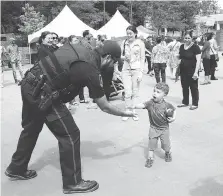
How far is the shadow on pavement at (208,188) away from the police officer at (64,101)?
1.14m

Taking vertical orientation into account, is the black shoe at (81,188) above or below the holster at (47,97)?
below

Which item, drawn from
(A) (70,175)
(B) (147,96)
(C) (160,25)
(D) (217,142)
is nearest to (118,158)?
(A) (70,175)

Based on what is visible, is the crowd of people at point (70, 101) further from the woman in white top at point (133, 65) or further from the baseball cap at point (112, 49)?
the woman in white top at point (133, 65)

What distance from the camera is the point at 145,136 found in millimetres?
5754

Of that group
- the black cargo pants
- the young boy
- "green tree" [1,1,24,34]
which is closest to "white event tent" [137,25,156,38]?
"green tree" [1,1,24,34]

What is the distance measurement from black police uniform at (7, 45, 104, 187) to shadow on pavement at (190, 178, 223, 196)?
4.37ft

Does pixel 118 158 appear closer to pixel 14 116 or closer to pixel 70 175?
pixel 70 175

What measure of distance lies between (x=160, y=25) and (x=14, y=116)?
29237 millimetres

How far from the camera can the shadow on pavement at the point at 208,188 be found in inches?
142

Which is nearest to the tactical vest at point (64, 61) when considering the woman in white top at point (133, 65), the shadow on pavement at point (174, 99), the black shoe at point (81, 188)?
the black shoe at point (81, 188)

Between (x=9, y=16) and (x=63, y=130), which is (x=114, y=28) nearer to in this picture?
(x=63, y=130)

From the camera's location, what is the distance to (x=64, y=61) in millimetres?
→ 3377

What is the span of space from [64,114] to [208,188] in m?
1.84

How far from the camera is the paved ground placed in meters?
3.80
